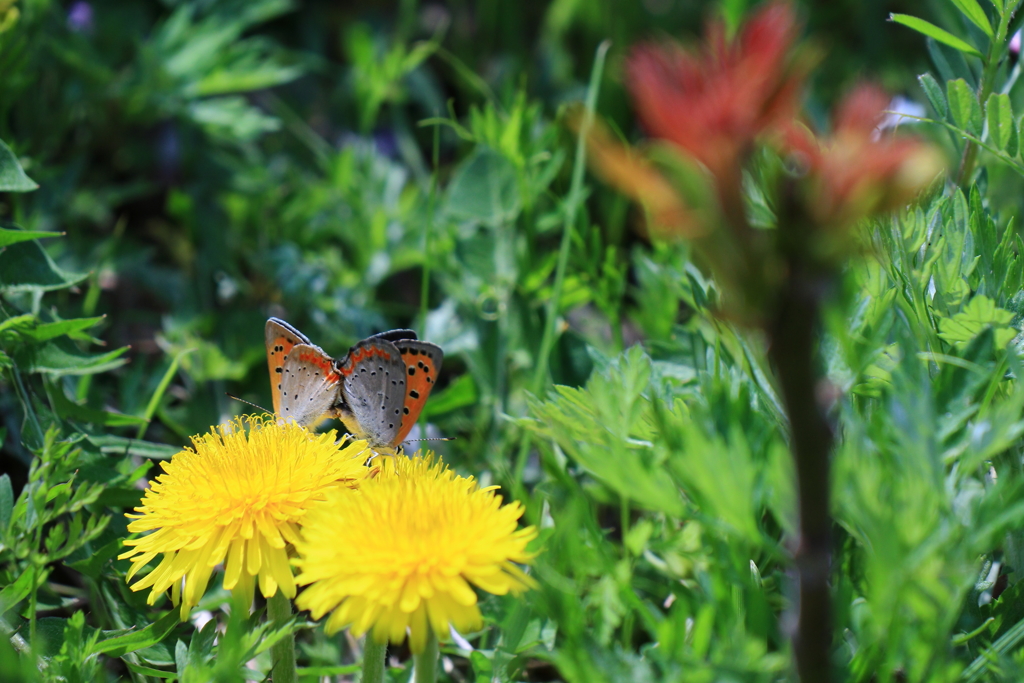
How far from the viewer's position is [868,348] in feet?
2.79

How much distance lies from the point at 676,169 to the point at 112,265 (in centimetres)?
189

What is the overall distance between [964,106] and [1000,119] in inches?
2.2

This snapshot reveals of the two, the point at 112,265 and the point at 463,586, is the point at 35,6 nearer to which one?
the point at 112,265

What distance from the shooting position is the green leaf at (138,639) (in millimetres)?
1101

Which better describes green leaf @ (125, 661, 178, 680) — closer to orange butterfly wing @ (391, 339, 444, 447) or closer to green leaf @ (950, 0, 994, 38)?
orange butterfly wing @ (391, 339, 444, 447)

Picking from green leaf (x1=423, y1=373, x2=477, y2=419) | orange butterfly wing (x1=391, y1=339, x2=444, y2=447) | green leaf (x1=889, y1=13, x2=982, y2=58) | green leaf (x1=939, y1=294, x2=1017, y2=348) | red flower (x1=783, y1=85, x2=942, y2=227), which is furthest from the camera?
green leaf (x1=423, y1=373, x2=477, y2=419)

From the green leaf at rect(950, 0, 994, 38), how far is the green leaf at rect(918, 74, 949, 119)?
0.38 feet

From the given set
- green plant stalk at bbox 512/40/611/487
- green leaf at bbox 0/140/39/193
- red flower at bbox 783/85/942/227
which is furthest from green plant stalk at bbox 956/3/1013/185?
green leaf at bbox 0/140/39/193

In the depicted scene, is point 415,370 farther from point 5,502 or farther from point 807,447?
point 807,447

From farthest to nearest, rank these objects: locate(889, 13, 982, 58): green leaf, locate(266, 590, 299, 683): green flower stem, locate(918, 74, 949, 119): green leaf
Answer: locate(918, 74, 949, 119): green leaf, locate(889, 13, 982, 58): green leaf, locate(266, 590, 299, 683): green flower stem

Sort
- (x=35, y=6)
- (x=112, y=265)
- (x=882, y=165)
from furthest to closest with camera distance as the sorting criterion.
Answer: (x=112, y=265) < (x=35, y=6) < (x=882, y=165)

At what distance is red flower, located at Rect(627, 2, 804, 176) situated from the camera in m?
0.58

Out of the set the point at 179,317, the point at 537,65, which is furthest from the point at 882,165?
the point at 537,65

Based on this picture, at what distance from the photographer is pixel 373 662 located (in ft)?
3.46
